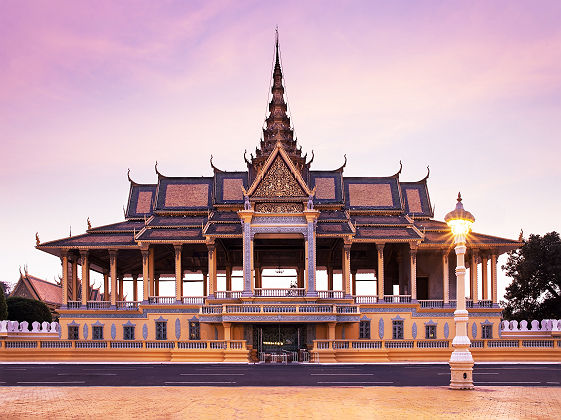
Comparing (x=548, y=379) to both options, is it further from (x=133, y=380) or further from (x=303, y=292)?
(x=303, y=292)

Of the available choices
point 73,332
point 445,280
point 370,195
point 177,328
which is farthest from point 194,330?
point 445,280

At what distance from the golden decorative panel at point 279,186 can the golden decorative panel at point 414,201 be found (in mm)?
11363

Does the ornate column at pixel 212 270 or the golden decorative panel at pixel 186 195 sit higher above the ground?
the golden decorative panel at pixel 186 195

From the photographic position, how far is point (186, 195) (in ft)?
178

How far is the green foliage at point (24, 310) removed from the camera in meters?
66.9

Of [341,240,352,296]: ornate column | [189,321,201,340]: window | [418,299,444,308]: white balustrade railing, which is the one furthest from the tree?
[189,321,201,340]: window

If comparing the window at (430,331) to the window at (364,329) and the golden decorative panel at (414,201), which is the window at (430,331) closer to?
the window at (364,329)

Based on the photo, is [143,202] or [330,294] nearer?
[330,294]

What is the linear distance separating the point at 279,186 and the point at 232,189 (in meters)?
8.07

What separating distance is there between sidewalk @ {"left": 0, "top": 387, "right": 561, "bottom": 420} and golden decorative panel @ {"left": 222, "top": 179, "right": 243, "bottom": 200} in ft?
106

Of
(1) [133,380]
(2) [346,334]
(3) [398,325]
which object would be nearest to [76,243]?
(2) [346,334]

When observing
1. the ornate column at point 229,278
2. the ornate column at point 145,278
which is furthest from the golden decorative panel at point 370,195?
the ornate column at point 145,278

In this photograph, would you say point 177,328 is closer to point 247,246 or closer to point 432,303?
point 247,246

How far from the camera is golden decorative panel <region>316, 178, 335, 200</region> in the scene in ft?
176
